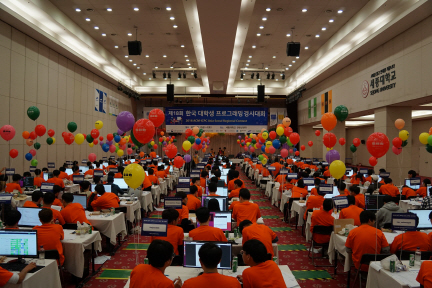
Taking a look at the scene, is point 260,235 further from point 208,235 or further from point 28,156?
point 28,156

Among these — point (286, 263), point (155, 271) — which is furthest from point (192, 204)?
point (155, 271)

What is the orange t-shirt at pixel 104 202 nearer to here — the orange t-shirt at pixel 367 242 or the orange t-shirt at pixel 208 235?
the orange t-shirt at pixel 208 235

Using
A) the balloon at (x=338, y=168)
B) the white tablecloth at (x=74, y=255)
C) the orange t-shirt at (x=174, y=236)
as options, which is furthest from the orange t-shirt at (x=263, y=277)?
the balloon at (x=338, y=168)

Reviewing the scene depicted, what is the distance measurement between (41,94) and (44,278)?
37.8 ft

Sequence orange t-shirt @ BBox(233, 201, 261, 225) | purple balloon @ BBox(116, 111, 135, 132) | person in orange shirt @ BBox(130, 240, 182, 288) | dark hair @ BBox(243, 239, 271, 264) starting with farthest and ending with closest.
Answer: purple balloon @ BBox(116, 111, 135, 132), orange t-shirt @ BBox(233, 201, 261, 225), dark hair @ BBox(243, 239, 271, 264), person in orange shirt @ BBox(130, 240, 182, 288)

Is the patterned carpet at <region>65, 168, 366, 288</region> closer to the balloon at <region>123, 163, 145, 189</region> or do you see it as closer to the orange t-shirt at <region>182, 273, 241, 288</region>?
the balloon at <region>123, 163, 145, 189</region>

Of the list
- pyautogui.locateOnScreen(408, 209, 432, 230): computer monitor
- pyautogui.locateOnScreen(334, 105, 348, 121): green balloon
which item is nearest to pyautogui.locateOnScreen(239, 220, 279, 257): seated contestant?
pyautogui.locateOnScreen(408, 209, 432, 230): computer monitor

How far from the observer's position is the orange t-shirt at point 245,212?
197 inches

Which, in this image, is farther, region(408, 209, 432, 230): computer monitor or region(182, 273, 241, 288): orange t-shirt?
region(408, 209, 432, 230): computer monitor

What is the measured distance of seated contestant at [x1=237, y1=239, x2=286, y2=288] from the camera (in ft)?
8.16

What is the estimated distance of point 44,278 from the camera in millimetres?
3477

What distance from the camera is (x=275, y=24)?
12.5m

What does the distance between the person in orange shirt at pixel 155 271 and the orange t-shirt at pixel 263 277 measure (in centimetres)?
60

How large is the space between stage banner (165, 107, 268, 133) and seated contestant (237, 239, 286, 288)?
63.1 ft
